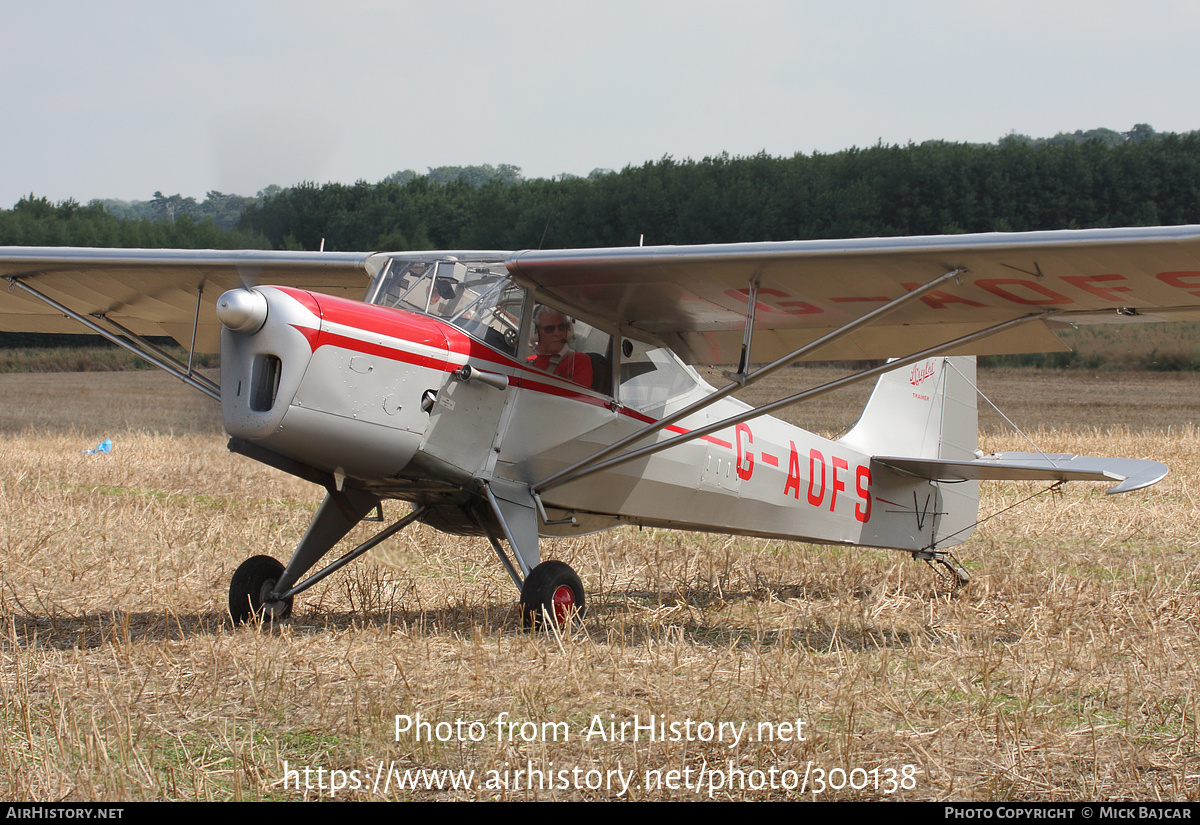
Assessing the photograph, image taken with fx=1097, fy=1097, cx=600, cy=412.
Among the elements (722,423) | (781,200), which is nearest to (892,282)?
(722,423)

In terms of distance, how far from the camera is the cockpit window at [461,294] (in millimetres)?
6492

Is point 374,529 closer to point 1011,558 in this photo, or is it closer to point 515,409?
point 515,409

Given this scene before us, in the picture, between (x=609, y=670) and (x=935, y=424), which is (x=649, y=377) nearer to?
(x=609, y=670)

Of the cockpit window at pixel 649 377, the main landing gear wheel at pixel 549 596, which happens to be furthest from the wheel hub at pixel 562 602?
the cockpit window at pixel 649 377

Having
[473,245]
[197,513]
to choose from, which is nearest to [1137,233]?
[197,513]

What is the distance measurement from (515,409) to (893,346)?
3158mm

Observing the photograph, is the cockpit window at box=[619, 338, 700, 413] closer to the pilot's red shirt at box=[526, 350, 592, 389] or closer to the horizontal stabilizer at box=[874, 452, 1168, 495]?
the pilot's red shirt at box=[526, 350, 592, 389]

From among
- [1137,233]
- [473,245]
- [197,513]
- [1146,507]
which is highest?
[473,245]

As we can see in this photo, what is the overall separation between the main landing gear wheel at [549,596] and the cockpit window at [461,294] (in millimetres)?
1329

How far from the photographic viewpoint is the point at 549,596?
20.1 ft

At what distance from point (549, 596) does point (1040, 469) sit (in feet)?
12.4

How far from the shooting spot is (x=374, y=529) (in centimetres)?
1039

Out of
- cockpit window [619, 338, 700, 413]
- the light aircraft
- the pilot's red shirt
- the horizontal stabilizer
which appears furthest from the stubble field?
→ the pilot's red shirt

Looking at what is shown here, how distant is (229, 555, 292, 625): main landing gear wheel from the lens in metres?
6.57
